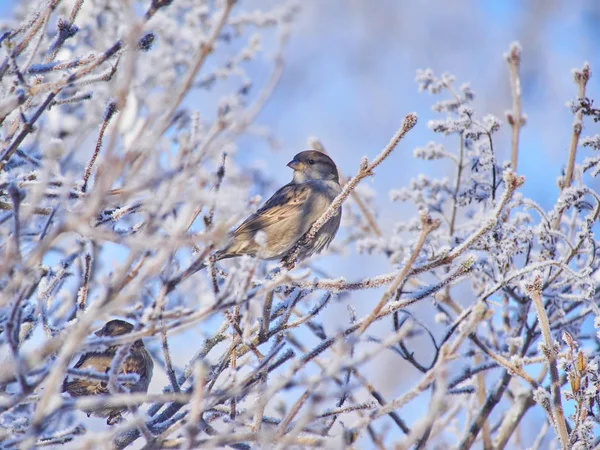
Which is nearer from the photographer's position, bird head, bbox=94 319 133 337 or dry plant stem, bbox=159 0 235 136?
dry plant stem, bbox=159 0 235 136

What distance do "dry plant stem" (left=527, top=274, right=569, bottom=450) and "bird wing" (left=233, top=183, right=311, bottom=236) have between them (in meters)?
2.24

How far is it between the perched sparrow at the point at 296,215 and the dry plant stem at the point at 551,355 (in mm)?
1717

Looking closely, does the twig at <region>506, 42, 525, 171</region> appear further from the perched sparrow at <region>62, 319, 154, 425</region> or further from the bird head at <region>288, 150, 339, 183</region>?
the perched sparrow at <region>62, 319, 154, 425</region>

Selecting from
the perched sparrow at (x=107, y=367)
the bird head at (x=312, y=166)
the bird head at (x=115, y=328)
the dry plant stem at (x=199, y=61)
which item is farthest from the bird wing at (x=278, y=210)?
the dry plant stem at (x=199, y=61)

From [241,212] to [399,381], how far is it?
6161 millimetres

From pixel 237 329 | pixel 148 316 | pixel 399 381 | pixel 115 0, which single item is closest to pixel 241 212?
pixel 148 316

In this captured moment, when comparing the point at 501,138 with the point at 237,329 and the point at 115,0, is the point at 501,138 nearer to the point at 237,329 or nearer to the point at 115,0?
the point at 115,0

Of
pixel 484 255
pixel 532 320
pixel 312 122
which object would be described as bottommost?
pixel 532 320

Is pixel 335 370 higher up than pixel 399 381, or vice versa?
pixel 335 370

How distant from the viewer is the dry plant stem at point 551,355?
210 cm

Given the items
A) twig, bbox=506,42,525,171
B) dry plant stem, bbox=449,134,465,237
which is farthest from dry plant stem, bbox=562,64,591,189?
→ dry plant stem, bbox=449,134,465,237

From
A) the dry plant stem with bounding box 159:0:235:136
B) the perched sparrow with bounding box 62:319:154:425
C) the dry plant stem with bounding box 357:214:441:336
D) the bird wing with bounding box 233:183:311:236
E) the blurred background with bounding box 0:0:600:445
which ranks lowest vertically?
the perched sparrow with bounding box 62:319:154:425

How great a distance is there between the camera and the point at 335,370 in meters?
1.47

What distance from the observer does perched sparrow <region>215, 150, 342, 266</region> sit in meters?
3.91
